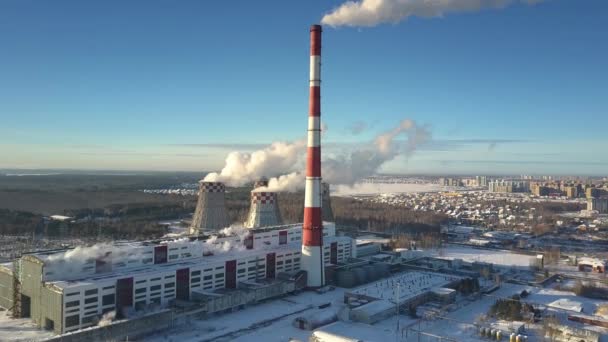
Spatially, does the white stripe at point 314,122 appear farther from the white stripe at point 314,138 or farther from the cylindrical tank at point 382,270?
the cylindrical tank at point 382,270

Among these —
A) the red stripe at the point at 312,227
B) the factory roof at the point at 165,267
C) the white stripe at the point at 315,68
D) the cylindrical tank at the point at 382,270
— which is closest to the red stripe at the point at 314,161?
the red stripe at the point at 312,227

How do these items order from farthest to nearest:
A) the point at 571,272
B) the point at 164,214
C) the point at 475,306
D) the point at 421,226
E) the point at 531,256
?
the point at 164,214, the point at 421,226, the point at 531,256, the point at 571,272, the point at 475,306

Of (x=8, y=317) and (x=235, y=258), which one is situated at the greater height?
(x=235, y=258)

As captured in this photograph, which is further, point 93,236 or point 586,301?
point 93,236

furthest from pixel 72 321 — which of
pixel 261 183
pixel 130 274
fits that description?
pixel 261 183

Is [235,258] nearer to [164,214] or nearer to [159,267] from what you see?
[159,267]

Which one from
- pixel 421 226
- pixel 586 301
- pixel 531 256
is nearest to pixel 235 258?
pixel 586 301

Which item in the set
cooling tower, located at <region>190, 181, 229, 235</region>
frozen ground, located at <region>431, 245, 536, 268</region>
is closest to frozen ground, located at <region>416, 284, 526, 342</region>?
frozen ground, located at <region>431, 245, 536, 268</region>
